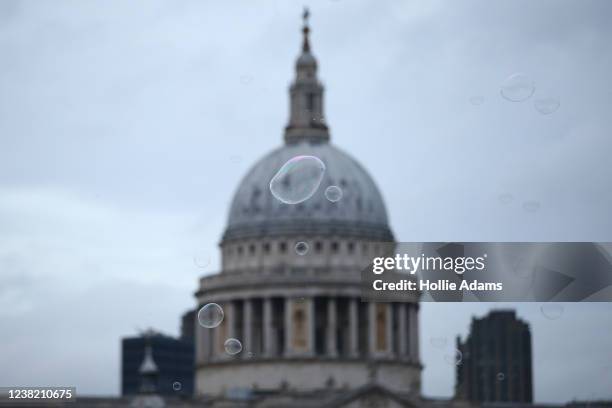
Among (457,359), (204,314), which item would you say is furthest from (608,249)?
(204,314)

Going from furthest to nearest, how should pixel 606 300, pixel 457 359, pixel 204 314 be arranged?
pixel 204 314 → pixel 457 359 → pixel 606 300

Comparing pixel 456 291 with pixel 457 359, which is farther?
pixel 457 359

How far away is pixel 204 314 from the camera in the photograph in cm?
19975

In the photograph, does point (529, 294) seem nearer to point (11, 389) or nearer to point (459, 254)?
point (459, 254)

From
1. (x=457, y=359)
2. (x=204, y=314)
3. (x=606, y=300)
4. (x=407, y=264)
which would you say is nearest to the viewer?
(x=606, y=300)

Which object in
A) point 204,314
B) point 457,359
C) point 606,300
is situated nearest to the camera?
point 606,300

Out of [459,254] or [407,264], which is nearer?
[459,254]

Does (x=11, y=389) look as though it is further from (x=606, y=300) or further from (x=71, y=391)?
(x=606, y=300)

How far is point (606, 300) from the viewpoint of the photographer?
151 metres

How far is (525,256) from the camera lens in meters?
155

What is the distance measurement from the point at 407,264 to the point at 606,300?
36.5 metres

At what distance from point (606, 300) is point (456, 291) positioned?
412 inches

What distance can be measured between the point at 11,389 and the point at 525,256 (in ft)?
175

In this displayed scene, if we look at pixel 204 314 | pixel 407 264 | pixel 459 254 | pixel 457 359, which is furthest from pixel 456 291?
pixel 204 314
